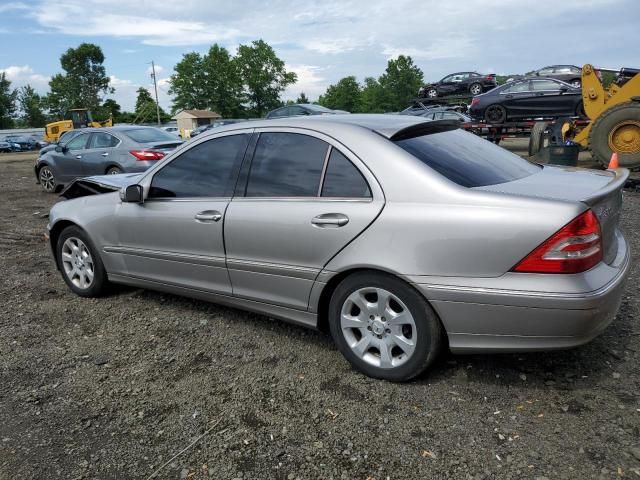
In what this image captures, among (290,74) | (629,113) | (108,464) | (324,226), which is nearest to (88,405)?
(108,464)

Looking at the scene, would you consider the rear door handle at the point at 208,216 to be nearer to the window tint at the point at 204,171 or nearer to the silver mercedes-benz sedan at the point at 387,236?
the silver mercedes-benz sedan at the point at 387,236

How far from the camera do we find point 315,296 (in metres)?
3.23

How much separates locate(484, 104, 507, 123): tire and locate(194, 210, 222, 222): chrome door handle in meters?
14.7

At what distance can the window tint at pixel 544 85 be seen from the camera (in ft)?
51.5

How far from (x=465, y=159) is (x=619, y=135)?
29.0 feet

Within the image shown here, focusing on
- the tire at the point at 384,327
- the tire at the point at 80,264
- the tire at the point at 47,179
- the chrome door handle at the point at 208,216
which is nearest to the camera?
the tire at the point at 384,327

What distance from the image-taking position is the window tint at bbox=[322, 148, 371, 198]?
9.98 feet

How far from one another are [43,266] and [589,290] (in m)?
5.62

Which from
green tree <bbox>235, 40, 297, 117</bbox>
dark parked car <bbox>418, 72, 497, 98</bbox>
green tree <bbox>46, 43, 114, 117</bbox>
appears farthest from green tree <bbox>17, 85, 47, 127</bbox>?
dark parked car <bbox>418, 72, 497, 98</bbox>

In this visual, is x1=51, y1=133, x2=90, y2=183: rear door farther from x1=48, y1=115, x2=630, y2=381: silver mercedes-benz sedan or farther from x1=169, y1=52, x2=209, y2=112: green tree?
x1=169, y1=52, x2=209, y2=112: green tree

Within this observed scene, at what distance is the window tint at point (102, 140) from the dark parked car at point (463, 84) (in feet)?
63.8

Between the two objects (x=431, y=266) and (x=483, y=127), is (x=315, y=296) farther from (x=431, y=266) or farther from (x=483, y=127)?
(x=483, y=127)

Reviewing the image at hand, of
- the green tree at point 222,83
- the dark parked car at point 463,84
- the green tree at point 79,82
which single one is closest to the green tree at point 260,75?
the green tree at point 222,83

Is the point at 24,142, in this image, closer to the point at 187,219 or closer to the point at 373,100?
the point at 373,100
